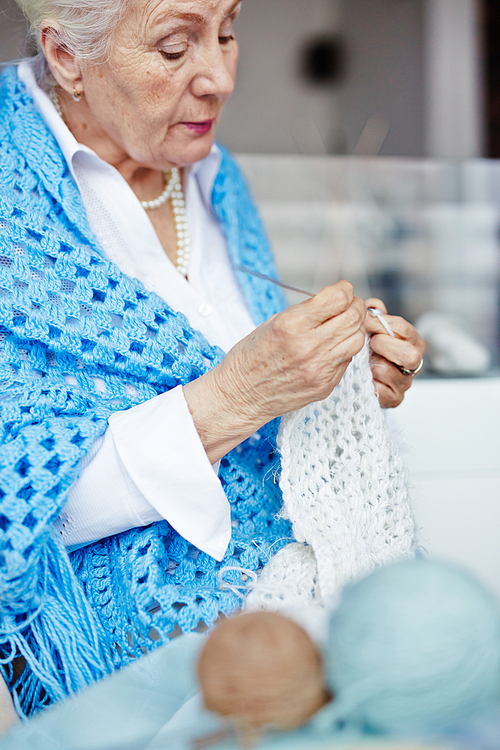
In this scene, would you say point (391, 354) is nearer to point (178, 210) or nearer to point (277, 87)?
point (178, 210)

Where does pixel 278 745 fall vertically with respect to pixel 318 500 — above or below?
below

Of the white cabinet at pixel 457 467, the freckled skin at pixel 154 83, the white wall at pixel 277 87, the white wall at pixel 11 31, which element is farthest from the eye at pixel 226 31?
the white wall at pixel 277 87

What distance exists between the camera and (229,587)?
2.61 feet

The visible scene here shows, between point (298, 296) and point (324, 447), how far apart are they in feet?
4.02

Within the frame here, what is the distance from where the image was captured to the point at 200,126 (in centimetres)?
101

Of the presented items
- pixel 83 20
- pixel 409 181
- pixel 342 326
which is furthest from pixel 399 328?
pixel 409 181

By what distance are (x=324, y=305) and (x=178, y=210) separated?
531 millimetres

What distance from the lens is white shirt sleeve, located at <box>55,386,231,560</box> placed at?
756 mm

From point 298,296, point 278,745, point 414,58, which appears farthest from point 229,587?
point 414,58

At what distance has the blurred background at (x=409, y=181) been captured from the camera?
1.41 meters

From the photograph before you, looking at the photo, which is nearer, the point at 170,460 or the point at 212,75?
the point at 170,460

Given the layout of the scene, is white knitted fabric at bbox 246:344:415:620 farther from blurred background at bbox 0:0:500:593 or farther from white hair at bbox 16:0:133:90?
white hair at bbox 16:0:133:90

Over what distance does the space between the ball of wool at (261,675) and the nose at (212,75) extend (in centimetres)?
82

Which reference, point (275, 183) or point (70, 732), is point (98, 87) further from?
point (275, 183)
